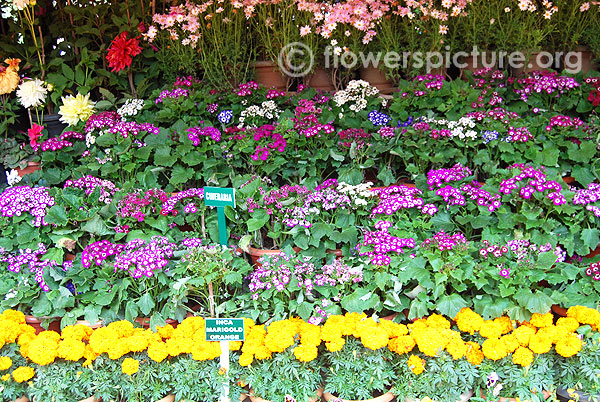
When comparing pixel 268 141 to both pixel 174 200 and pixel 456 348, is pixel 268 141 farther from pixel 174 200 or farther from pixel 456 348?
pixel 456 348

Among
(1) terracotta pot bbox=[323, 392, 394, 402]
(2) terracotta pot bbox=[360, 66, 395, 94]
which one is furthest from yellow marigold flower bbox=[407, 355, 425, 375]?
(2) terracotta pot bbox=[360, 66, 395, 94]

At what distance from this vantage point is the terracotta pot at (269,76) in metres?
4.19

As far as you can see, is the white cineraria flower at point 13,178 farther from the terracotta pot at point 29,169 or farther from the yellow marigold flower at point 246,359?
the yellow marigold flower at point 246,359

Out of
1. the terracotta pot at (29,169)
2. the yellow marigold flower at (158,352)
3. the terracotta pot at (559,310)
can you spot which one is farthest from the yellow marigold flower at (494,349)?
the terracotta pot at (29,169)

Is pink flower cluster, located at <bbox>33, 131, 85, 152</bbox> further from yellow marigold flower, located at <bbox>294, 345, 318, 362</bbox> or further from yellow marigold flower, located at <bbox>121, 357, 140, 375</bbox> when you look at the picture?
yellow marigold flower, located at <bbox>294, 345, 318, 362</bbox>

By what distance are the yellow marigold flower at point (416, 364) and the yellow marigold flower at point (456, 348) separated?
0.12m

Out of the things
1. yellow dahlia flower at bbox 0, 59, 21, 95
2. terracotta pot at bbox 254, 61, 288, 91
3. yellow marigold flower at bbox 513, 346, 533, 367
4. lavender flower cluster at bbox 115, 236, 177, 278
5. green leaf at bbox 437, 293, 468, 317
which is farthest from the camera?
terracotta pot at bbox 254, 61, 288, 91

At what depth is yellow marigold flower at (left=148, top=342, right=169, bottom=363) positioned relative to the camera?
2320 mm

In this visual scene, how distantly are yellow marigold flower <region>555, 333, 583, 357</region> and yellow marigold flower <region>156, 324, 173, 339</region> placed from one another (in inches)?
62.4

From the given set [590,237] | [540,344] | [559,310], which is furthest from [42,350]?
[590,237]

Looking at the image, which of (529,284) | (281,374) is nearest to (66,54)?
(281,374)

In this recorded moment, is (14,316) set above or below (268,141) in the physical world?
below

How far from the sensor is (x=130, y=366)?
2.29 metres

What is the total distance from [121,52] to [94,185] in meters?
1.09
